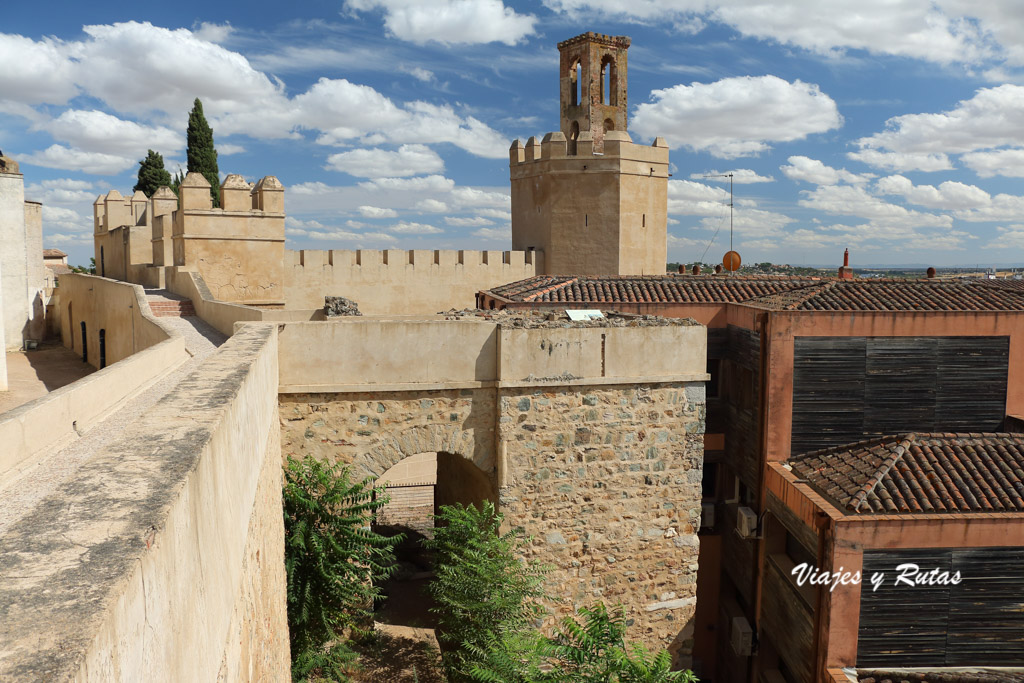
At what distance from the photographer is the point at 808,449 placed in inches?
420

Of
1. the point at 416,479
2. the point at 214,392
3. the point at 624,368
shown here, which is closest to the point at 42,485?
the point at 214,392

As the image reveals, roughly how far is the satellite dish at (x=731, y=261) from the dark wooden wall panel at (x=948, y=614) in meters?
15.0

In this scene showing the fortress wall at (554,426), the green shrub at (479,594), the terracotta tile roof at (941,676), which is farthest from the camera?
the terracotta tile roof at (941,676)

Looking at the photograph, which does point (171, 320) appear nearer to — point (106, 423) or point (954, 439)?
point (106, 423)

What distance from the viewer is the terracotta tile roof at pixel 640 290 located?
44.5ft

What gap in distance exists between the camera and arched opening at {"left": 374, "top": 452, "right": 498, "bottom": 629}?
941 centimetres

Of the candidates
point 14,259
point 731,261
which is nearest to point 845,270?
point 731,261

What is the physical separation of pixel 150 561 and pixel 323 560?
5.48 meters

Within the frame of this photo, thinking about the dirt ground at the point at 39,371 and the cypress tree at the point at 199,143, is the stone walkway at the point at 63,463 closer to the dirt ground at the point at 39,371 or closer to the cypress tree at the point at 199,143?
the dirt ground at the point at 39,371

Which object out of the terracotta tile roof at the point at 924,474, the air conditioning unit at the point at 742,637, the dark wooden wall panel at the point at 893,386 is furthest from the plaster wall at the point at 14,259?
the terracotta tile roof at the point at 924,474

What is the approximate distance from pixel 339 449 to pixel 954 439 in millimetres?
8235

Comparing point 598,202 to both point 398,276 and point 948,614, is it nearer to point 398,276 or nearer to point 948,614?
point 398,276

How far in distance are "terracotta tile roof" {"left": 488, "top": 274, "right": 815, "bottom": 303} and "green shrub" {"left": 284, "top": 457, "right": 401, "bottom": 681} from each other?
266 inches

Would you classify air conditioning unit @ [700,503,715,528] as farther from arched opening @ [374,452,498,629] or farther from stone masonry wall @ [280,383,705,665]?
arched opening @ [374,452,498,629]
